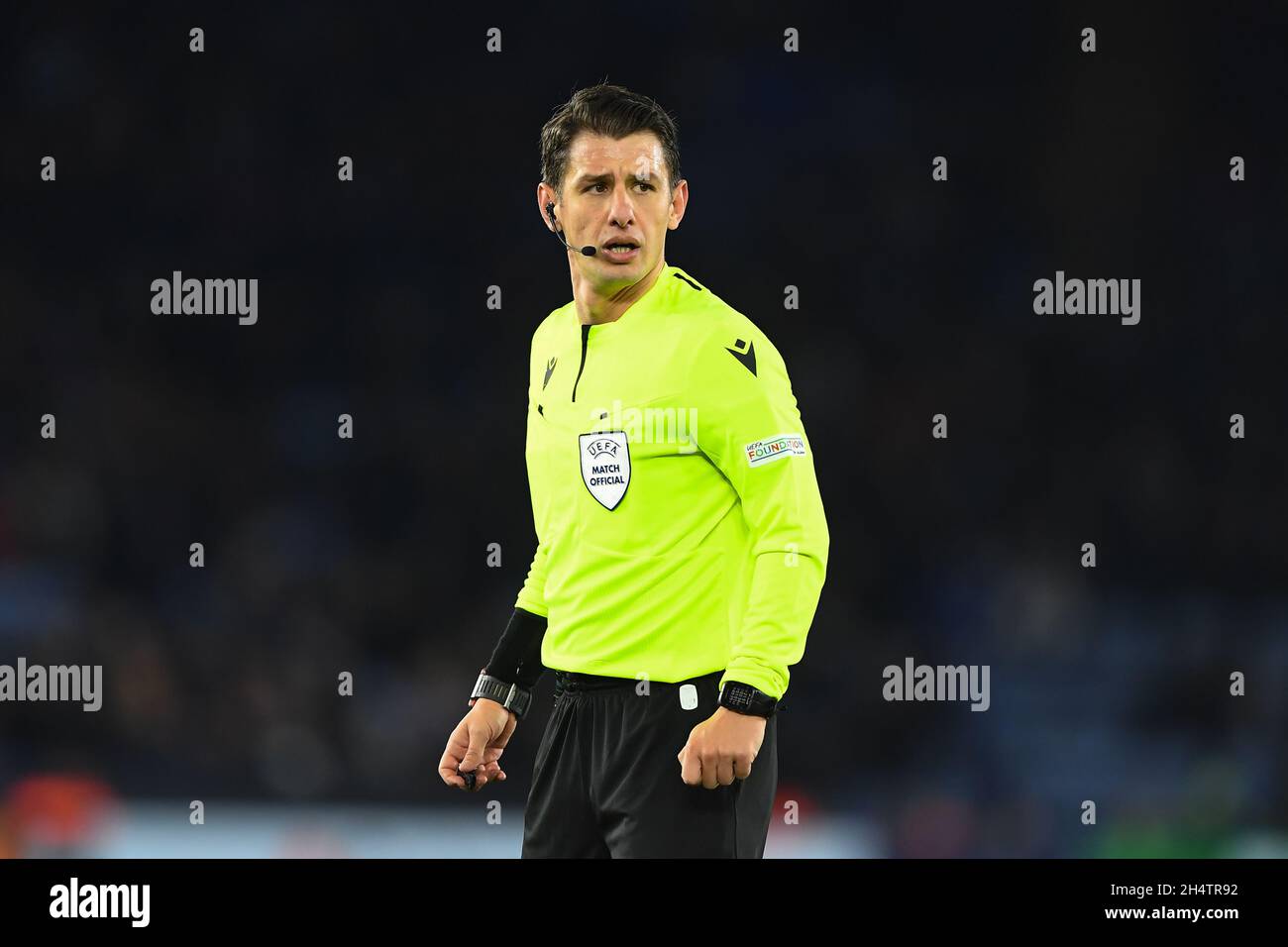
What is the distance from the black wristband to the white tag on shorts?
23.2 inches

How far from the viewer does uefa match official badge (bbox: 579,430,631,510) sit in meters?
3.31

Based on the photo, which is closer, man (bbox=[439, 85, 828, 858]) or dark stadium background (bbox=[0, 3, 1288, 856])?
man (bbox=[439, 85, 828, 858])

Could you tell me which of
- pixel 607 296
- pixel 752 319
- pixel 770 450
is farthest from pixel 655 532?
pixel 752 319

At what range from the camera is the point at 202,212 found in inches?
344

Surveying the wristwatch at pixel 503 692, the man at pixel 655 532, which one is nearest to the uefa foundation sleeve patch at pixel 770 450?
the man at pixel 655 532

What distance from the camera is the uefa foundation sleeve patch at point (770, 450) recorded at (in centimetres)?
319

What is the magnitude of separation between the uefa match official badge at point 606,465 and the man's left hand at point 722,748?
542mm

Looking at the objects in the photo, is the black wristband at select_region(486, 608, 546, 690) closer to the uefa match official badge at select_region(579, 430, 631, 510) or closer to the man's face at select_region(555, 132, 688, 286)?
the uefa match official badge at select_region(579, 430, 631, 510)

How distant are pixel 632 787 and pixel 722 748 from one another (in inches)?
11.0

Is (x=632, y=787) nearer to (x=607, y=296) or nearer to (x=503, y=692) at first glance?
(x=503, y=692)

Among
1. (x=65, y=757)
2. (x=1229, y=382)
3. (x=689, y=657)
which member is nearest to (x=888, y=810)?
(x=1229, y=382)

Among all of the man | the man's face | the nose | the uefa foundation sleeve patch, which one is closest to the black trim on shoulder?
the man

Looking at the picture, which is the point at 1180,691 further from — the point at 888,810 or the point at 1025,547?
the point at 888,810

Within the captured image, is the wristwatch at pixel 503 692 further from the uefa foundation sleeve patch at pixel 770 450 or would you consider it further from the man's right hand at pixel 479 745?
the uefa foundation sleeve patch at pixel 770 450
